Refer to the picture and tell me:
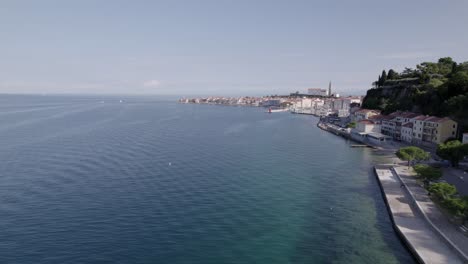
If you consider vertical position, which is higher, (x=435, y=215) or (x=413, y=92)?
(x=413, y=92)

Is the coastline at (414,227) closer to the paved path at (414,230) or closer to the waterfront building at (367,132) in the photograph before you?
the paved path at (414,230)

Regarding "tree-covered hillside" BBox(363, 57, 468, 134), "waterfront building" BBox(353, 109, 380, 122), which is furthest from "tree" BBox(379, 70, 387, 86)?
"waterfront building" BBox(353, 109, 380, 122)

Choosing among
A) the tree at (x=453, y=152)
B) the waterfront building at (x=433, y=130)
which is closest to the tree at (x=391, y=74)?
the waterfront building at (x=433, y=130)

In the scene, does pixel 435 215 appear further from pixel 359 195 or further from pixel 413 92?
pixel 413 92

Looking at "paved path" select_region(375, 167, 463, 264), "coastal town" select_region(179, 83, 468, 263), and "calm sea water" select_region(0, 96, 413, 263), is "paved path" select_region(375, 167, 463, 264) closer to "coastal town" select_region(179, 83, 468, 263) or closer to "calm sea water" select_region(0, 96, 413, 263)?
"coastal town" select_region(179, 83, 468, 263)

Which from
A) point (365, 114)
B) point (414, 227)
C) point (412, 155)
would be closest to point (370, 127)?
point (365, 114)

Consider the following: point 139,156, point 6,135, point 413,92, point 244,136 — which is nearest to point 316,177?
point 139,156

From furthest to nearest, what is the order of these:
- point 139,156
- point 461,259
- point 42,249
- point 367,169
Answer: point 139,156 < point 367,169 < point 42,249 < point 461,259
